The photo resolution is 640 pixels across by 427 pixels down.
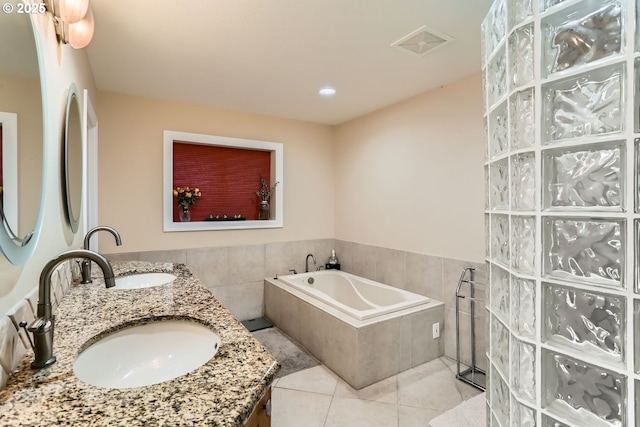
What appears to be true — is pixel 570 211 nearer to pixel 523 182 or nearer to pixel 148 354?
pixel 523 182

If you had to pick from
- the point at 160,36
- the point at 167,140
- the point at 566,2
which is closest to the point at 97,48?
the point at 160,36

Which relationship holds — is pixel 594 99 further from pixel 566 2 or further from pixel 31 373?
pixel 31 373

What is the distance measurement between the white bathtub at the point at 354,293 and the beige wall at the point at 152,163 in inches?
22.7

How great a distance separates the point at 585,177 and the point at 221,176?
11.0 ft

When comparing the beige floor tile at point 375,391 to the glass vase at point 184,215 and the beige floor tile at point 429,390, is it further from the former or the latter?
the glass vase at point 184,215

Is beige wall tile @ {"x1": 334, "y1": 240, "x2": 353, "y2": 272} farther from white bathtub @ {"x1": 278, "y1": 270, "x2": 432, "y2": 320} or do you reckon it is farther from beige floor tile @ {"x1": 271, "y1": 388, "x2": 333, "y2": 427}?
beige floor tile @ {"x1": 271, "y1": 388, "x2": 333, "y2": 427}

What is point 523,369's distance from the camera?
0.83m

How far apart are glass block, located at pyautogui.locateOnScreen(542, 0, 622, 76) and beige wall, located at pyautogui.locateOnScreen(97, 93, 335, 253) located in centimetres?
319

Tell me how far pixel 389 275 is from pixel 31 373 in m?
3.00

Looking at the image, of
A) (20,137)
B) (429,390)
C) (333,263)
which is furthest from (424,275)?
(20,137)

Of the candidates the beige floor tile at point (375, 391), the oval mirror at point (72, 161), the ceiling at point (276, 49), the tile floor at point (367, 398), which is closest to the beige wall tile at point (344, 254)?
the tile floor at point (367, 398)

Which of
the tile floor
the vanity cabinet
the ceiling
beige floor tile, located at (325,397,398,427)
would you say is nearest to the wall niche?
the ceiling

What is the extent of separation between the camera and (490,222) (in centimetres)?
105

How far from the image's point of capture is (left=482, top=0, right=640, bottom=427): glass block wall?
646mm
